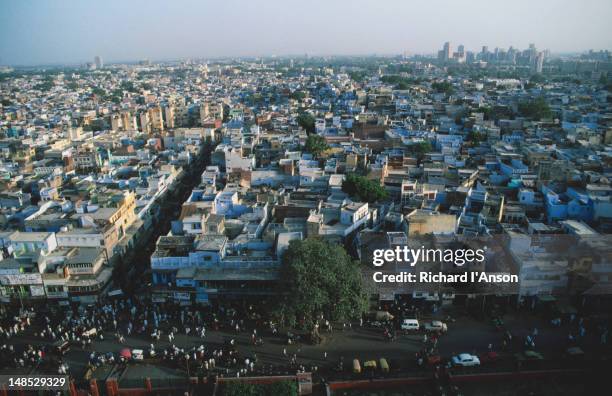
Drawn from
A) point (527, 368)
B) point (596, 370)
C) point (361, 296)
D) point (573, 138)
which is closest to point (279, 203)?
point (361, 296)

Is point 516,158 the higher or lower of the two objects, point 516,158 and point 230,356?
the higher

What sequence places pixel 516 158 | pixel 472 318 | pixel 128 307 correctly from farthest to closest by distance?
pixel 516 158, pixel 128 307, pixel 472 318

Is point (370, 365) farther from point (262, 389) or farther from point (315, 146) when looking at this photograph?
point (315, 146)

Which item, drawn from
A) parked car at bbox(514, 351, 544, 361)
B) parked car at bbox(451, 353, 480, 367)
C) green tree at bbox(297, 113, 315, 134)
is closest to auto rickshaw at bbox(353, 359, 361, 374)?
parked car at bbox(451, 353, 480, 367)

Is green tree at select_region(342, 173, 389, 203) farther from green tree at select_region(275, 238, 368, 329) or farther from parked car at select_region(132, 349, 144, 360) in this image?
parked car at select_region(132, 349, 144, 360)

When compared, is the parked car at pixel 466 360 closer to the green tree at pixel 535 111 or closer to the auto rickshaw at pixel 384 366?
the auto rickshaw at pixel 384 366

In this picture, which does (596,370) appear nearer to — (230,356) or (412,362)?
(412,362)

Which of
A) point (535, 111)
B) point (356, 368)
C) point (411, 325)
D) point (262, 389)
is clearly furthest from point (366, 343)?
point (535, 111)
